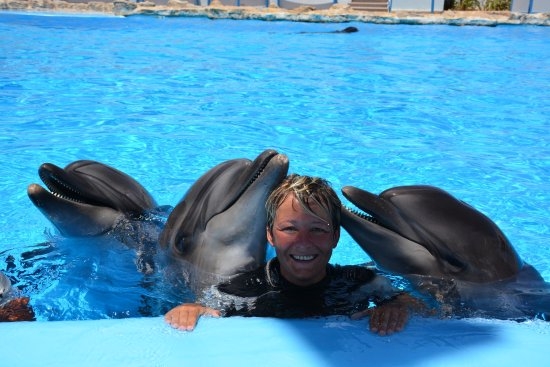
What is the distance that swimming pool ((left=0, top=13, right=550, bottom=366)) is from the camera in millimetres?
4295

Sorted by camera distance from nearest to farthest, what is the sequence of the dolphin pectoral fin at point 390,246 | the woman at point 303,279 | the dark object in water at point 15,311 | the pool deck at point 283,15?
the woman at point 303,279, the dolphin pectoral fin at point 390,246, the dark object in water at point 15,311, the pool deck at point 283,15

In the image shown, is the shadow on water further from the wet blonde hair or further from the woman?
the wet blonde hair

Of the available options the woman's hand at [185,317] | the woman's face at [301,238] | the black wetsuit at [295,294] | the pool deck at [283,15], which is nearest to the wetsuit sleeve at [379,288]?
the black wetsuit at [295,294]

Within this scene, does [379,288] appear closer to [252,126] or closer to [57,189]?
[57,189]

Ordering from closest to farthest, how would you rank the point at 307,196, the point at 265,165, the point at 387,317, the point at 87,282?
the point at 387,317
the point at 307,196
the point at 265,165
the point at 87,282

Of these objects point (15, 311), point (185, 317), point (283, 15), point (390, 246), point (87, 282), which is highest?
point (283, 15)

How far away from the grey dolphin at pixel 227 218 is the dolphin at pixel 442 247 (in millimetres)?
381

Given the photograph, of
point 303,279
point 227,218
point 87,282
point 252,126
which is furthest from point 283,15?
point 303,279

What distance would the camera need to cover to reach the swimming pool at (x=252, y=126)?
4.30 m

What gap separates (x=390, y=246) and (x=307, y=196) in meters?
0.51

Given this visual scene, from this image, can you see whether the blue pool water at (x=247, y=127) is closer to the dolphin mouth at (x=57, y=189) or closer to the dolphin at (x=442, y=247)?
the dolphin mouth at (x=57, y=189)

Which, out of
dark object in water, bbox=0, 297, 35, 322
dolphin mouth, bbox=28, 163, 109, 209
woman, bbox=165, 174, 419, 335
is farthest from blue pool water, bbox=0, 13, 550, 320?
dark object in water, bbox=0, 297, 35, 322

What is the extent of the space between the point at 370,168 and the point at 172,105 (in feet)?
13.0

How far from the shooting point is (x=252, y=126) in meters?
8.98
